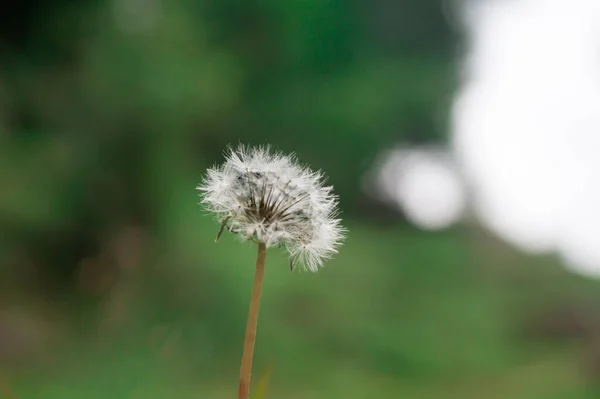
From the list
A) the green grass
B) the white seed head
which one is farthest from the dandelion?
the green grass

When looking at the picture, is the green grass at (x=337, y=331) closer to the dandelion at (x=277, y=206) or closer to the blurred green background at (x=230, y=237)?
the blurred green background at (x=230, y=237)

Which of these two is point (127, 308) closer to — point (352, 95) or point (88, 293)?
point (88, 293)

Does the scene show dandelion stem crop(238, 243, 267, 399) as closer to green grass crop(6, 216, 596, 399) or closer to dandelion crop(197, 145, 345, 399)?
dandelion crop(197, 145, 345, 399)

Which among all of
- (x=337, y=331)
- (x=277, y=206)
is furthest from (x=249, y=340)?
(x=337, y=331)

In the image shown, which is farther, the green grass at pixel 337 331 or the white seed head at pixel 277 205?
the green grass at pixel 337 331

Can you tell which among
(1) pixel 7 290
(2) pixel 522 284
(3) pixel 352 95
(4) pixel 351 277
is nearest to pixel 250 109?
(3) pixel 352 95

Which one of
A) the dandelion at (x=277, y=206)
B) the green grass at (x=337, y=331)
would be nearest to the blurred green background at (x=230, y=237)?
the green grass at (x=337, y=331)

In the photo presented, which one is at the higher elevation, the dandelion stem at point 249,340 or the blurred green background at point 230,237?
the blurred green background at point 230,237
